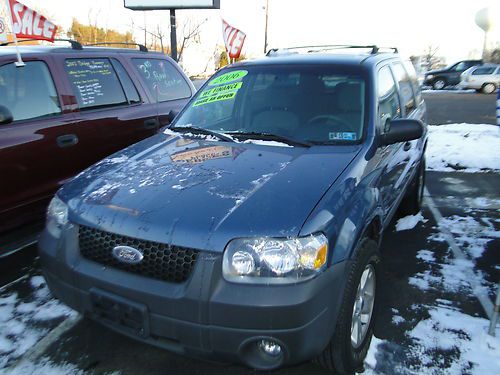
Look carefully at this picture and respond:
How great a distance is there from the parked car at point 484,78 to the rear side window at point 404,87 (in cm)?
2303

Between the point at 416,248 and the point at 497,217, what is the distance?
1526 mm

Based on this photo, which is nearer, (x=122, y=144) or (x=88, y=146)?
(x=88, y=146)

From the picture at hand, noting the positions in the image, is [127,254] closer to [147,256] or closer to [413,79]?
[147,256]

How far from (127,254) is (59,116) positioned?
2.36m

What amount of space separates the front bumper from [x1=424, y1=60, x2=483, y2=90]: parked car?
2903cm

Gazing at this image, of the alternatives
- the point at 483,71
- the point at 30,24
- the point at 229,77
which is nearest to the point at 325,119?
the point at 229,77

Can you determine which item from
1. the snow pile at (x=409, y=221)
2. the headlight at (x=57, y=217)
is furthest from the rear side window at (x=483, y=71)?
the headlight at (x=57, y=217)

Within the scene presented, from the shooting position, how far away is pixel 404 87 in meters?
4.34

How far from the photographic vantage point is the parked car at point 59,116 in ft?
11.8

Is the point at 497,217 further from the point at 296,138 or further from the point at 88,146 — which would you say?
the point at 88,146

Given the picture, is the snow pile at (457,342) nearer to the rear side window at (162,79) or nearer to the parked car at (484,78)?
the rear side window at (162,79)

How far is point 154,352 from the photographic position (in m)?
2.70

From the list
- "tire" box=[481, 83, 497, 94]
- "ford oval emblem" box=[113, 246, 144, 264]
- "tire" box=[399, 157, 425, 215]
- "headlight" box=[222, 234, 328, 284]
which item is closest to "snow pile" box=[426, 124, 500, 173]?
"tire" box=[399, 157, 425, 215]

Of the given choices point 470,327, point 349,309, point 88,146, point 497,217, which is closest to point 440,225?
point 497,217
